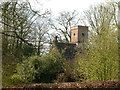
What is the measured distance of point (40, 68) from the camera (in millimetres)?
11539

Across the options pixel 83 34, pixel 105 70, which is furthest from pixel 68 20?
pixel 105 70

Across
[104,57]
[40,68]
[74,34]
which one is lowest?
[40,68]

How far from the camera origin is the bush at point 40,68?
11.1 meters

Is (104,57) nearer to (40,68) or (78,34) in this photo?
(40,68)

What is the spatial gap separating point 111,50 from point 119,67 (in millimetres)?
863

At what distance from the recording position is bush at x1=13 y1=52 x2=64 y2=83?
36.4 ft

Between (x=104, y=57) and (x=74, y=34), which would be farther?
(x=74, y=34)

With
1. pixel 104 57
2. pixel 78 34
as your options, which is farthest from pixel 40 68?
pixel 78 34

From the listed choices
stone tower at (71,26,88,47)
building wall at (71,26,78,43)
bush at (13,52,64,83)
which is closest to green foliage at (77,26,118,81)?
bush at (13,52,64,83)

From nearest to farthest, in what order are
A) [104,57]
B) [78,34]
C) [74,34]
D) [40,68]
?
[104,57] → [40,68] → [74,34] → [78,34]

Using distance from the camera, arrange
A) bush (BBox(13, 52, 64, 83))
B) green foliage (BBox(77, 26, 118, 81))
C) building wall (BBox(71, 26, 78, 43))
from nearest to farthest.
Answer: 1. green foliage (BBox(77, 26, 118, 81))
2. bush (BBox(13, 52, 64, 83))
3. building wall (BBox(71, 26, 78, 43))

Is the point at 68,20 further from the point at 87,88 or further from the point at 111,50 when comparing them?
the point at 87,88

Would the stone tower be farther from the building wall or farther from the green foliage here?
the green foliage

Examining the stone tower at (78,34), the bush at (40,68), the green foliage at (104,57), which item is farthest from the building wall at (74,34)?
the green foliage at (104,57)
